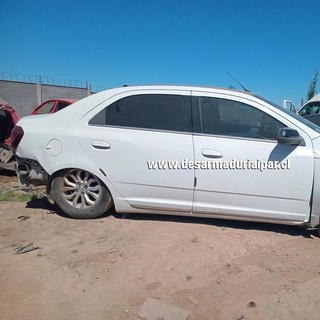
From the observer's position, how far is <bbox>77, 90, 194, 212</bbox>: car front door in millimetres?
3773

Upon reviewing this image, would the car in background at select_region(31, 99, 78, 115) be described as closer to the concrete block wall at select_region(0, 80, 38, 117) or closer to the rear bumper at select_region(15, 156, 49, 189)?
the concrete block wall at select_region(0, 80, 38, 117)

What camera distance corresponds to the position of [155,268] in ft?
9.97

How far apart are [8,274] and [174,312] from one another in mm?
1602

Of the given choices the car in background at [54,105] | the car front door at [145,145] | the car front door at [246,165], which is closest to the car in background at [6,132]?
the car in background at [54,105]

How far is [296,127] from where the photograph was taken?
141 inches

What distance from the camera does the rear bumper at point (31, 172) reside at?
13.9 feet

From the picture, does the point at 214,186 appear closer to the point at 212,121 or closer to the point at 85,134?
the point at 212,121

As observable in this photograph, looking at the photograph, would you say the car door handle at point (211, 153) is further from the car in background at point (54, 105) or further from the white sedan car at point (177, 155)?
the car in background at point (54, 105)

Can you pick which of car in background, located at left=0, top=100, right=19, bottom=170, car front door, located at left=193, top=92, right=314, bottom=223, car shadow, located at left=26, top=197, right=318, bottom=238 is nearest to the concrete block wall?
car in background, located at left=0, top=100, right=19, bottom=170

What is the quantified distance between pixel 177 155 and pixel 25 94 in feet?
52.3

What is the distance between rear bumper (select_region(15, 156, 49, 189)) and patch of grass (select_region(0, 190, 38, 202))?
3.00 feet

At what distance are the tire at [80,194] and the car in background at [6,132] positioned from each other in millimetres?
3487

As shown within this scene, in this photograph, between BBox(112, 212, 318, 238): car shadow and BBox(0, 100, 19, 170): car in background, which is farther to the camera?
BBox(0, 100, 19, 170): car in background

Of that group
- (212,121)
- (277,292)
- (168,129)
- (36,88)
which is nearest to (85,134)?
(168,129)
